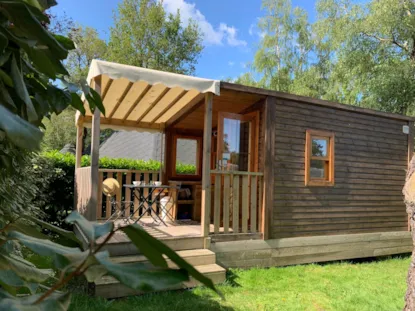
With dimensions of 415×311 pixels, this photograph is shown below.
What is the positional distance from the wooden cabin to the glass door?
0.7 inches

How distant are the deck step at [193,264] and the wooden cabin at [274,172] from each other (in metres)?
0.18

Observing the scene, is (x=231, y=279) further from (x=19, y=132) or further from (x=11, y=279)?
Answer: (x=19, y=132)

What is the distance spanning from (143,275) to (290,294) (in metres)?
4.30

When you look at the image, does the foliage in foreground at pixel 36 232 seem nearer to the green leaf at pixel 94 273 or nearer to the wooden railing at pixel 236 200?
the green leaf at pixel 94 273

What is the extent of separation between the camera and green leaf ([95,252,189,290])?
14.9 inches

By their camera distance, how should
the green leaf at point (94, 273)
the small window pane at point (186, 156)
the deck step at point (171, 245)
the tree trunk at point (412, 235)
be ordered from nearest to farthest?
1. the green leaf at point (94, 273)
2. the tree trunk at point (412, 235)
3. the deck step at point (171, 245)
4. the small window pane at point (186, 156)

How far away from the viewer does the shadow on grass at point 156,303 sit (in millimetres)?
3412

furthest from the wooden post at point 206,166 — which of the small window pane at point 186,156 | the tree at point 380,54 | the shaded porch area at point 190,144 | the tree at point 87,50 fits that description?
the tree at point 87,50

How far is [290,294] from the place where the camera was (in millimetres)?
4172

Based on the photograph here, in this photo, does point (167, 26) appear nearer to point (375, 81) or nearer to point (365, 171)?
point (375, 81)

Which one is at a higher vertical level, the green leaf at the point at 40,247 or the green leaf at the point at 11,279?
the green leaf at the point at 40,247

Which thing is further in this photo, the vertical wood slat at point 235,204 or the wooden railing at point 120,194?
the wooden railing at point 120,194

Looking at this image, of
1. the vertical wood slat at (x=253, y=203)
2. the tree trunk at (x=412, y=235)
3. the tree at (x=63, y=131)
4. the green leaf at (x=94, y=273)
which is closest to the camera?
the green leaf at (x=94, y=273)

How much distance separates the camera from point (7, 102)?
0.59m
